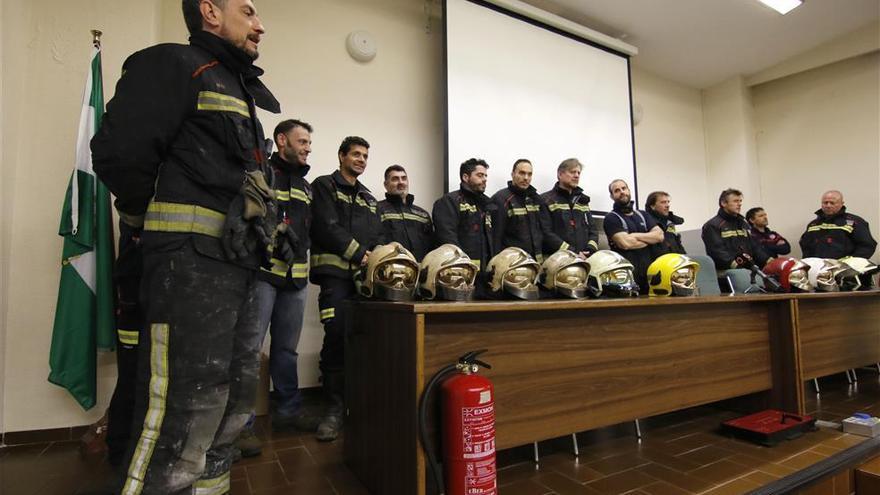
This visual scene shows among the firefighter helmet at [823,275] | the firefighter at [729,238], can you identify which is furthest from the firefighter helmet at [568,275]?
the firefighter at [729,238]

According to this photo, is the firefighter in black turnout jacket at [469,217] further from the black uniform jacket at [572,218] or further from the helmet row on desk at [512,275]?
the helmet row on desk at [512,275]

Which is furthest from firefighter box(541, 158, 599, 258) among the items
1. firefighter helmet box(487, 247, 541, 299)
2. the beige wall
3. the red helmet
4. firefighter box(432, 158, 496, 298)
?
the beige wall

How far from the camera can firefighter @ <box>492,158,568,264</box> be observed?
350 cm

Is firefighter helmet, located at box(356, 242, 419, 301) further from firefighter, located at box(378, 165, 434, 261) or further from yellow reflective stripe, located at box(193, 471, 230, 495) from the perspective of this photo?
firefighter, located at box(378, 165, 434, 261)

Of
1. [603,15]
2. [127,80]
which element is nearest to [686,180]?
[603,15]

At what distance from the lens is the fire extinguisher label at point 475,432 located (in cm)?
137

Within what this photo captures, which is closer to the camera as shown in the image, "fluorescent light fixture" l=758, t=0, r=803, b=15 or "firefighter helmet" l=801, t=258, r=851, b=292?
"firefighter helmet" l=801, t=258, r=851, b=292

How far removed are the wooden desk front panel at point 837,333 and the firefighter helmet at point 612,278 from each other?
132cm

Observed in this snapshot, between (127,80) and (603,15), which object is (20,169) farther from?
(603,15)

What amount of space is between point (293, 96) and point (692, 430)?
355 cm

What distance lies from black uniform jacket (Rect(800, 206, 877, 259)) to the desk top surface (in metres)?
3.09

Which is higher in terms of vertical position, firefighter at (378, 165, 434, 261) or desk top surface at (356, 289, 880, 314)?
firefighter at (378, 165, 434, 261)

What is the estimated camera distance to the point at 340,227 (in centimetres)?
254

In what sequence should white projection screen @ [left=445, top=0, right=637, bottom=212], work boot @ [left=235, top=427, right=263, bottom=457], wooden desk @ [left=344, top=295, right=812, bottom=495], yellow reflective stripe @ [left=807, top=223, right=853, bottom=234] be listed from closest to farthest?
1. wooden desk @ [left=344, top=295, right=812, bottom=495]
2. work boot @ [left=235, top=427, right=263, bottom=457]
3. white projection screen @ [left=445, top=0, right=637, bottom=212]
4. yellow reflective stripe @ [left=807, top=223, right=853, bottom=234]
